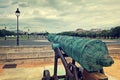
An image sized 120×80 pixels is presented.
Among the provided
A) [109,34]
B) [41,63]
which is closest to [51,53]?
[41,63]

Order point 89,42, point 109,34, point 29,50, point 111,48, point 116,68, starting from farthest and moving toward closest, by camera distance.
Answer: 1. point 109,34
2. point 111,48
3. point 29,50
4. point 116,68
5. point 89,42

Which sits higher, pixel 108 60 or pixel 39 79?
pixel 108 60

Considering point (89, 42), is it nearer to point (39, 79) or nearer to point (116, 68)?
point (39, 79)

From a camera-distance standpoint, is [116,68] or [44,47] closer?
[116,68]

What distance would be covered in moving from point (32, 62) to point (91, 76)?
40.5ft

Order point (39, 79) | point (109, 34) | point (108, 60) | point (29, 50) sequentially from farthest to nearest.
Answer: point (109, 34), point (29, 50), point (39, 79), point (108, 60)

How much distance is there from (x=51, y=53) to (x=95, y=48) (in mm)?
12159

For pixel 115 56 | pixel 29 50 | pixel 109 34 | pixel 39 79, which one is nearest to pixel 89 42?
pixel 39 79

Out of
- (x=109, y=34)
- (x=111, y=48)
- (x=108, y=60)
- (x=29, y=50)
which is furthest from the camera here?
(x=109, y=34)

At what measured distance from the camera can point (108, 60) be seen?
361 cm

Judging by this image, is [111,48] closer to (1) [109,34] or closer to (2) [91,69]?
(2) [91,69]

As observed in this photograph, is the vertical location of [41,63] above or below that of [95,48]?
below

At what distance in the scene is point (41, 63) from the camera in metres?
15.6

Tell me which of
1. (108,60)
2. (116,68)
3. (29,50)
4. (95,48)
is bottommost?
(116,68)
